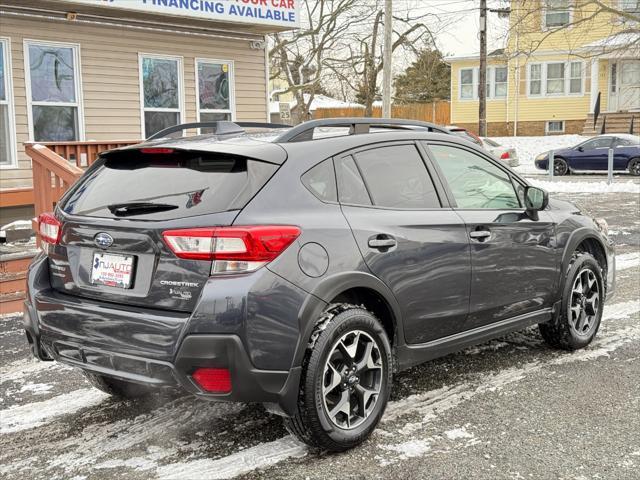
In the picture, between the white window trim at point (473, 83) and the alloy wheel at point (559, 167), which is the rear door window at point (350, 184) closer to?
the alloy wheel at point (559, 167)

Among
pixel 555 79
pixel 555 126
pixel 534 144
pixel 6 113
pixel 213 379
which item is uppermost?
pixel 555 79

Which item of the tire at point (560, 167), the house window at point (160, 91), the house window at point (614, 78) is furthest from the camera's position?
the house window at point (614, 78)

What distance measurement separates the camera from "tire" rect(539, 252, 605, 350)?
5.25 m

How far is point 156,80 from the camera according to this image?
13.5 m

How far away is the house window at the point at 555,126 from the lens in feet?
126

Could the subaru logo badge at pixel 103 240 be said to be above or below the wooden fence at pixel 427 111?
below

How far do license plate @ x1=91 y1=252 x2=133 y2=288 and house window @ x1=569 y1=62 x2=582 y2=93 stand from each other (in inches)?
1458

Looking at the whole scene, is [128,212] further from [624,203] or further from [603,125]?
[603,125]

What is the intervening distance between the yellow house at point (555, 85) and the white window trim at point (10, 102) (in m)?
27.5

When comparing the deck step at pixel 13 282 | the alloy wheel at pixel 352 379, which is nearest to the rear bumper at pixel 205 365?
the alloy wheel at pixel 352 379

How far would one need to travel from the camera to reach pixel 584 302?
5441mm

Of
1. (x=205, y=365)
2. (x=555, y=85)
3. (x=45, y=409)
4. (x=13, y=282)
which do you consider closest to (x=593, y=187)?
(x=13, y=282)

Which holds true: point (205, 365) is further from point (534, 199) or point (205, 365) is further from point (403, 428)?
point (534, 199)

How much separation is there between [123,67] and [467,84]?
3040 centimetres
